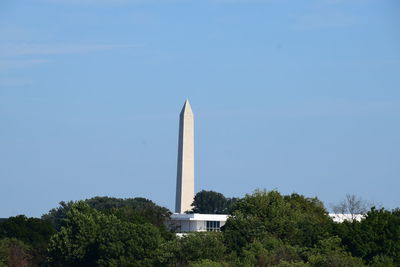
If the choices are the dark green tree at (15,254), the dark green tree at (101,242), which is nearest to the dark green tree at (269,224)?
the dark green tree at (101,242)

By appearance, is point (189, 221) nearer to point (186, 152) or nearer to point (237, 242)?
point (186, 152)

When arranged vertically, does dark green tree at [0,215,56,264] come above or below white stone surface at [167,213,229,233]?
below

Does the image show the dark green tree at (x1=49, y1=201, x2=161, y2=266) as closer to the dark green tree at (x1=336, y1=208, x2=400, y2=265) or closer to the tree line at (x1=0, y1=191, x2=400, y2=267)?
the tree line at (x1=0, y1=191, x2=400, y2=267)

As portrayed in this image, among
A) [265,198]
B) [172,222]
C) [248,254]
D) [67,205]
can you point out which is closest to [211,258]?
[248,254]

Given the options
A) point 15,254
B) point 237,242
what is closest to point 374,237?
point 237,242

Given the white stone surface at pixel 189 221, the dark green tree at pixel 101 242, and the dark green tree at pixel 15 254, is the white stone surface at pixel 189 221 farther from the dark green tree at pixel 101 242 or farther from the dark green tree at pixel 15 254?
A: the dark green tree at pixel 15 254

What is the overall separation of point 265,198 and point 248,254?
55.7ft

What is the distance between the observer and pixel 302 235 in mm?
92250

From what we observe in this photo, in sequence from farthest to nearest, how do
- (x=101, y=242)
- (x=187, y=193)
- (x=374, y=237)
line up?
(x=187, y=193) → (x=101, y=242) → (x=374, y=237)

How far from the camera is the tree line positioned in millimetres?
83625

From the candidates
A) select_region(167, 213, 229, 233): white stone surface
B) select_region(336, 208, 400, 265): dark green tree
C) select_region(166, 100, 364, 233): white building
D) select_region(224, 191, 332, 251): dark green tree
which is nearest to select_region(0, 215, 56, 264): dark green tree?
select_region(166, 100, 364, 233): white building

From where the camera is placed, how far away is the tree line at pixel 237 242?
83625 mm

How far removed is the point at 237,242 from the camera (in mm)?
92062

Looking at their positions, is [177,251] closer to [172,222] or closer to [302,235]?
[302,235]
